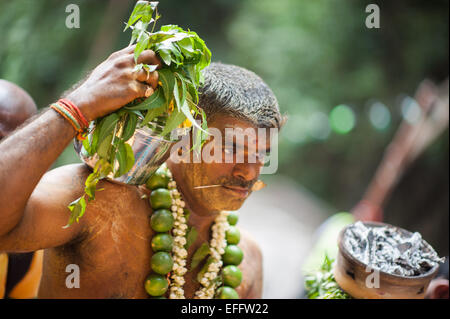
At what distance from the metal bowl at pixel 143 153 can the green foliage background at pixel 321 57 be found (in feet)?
17.0

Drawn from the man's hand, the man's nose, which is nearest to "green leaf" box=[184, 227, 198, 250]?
the man's nose

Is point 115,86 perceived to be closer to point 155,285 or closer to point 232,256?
point 155,285

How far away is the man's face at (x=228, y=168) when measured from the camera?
2.20 metres

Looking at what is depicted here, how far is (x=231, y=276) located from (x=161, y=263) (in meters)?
0.48

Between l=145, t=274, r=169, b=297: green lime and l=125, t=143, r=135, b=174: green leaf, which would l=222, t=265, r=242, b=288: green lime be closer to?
l=145, t=274, r=169, b=297: green lime

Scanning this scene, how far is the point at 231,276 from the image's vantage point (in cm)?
244

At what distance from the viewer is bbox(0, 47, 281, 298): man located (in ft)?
4.99

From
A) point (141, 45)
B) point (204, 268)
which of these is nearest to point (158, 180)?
point (204, 268)

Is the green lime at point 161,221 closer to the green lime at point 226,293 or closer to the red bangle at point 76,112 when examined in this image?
the green lime at point 226,293

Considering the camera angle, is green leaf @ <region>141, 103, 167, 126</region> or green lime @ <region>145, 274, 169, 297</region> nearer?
green leaf @ <region>141, 103, 167, 126</region>

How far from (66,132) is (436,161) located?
25.3ft

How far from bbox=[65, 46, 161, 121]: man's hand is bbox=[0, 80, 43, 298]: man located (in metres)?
1.11

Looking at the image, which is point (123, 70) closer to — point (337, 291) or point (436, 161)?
point (337, 291)
